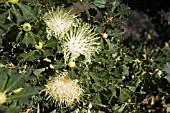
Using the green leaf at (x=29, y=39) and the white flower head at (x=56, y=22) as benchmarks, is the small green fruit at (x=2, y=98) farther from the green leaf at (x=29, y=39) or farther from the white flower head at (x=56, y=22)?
the white flower head at (x=56, y=22)

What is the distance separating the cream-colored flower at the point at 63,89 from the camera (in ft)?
6.29

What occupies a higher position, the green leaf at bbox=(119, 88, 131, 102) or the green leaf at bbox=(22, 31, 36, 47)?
the green leaf at bbox=(22, 31, 36, 47)

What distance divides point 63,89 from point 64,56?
0.17 m

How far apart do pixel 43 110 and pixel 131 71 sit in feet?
1.84

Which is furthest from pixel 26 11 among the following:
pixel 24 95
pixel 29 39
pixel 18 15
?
pixel 24 95

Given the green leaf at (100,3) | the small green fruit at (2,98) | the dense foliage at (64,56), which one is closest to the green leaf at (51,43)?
the dense foliage at (64,56)

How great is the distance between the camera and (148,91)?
2.29 meters

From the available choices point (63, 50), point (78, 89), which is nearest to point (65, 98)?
point (78, 89)

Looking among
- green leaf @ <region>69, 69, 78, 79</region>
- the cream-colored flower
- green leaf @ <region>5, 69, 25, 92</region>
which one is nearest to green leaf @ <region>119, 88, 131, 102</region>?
the cream-colored flower

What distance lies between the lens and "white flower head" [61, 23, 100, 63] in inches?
73.7

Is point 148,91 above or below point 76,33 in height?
below

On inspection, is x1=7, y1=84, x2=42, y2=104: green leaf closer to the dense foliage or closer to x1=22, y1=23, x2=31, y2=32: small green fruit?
the dense foliage

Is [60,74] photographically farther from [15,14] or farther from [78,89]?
[15,14]

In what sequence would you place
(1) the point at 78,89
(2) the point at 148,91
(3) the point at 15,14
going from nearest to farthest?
(3) the point at 15,14
(1) the point at 78,89
(2) the point at 148,91
